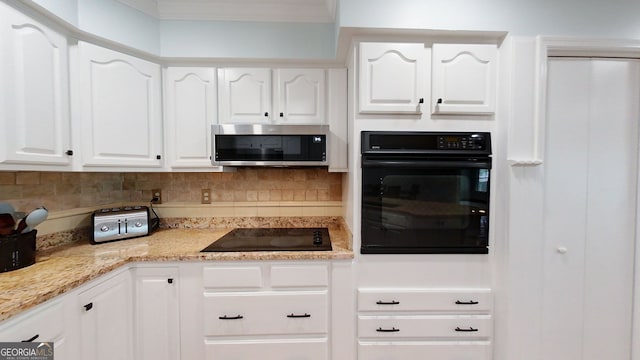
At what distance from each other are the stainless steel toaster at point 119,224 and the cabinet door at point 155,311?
0.46m

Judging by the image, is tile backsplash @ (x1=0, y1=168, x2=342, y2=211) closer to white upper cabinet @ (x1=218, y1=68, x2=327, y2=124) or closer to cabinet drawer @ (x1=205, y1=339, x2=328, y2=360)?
white upper cabinet @ (x1=218, y1=68, x2=327, y2=124)

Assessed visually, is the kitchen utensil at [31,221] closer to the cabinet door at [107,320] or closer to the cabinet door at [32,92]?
the cabinet door at [32,92]

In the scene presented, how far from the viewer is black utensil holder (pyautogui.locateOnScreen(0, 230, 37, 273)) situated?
1137 mm

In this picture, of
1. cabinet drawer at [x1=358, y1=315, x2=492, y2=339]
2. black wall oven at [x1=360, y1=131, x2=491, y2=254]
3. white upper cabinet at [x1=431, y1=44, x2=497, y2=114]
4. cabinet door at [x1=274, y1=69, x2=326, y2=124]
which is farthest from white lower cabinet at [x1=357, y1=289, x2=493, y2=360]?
cabinet door at [x1=274, y1=69, x2=326, y2=124]

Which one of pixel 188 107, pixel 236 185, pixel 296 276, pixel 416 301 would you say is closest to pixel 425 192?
pixel 416 301

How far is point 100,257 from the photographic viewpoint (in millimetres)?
1368

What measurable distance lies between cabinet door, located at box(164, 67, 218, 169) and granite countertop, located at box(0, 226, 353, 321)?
61cm

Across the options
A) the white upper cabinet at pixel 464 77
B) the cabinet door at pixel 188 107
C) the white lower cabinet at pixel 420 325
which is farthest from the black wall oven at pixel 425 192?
the cabinet door at pixel 188 107

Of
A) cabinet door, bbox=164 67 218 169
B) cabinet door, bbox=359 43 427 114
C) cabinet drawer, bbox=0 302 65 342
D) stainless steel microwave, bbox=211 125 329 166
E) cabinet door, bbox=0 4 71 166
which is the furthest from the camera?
cabinet door, bbox=164 67 218 169

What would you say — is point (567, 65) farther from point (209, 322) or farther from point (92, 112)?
point (92, 112)

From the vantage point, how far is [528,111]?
134 centimetres

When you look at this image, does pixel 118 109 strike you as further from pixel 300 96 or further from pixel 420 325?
pixel 420 325

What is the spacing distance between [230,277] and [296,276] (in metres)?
0.38

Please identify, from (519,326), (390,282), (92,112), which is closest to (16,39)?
(92,112)
